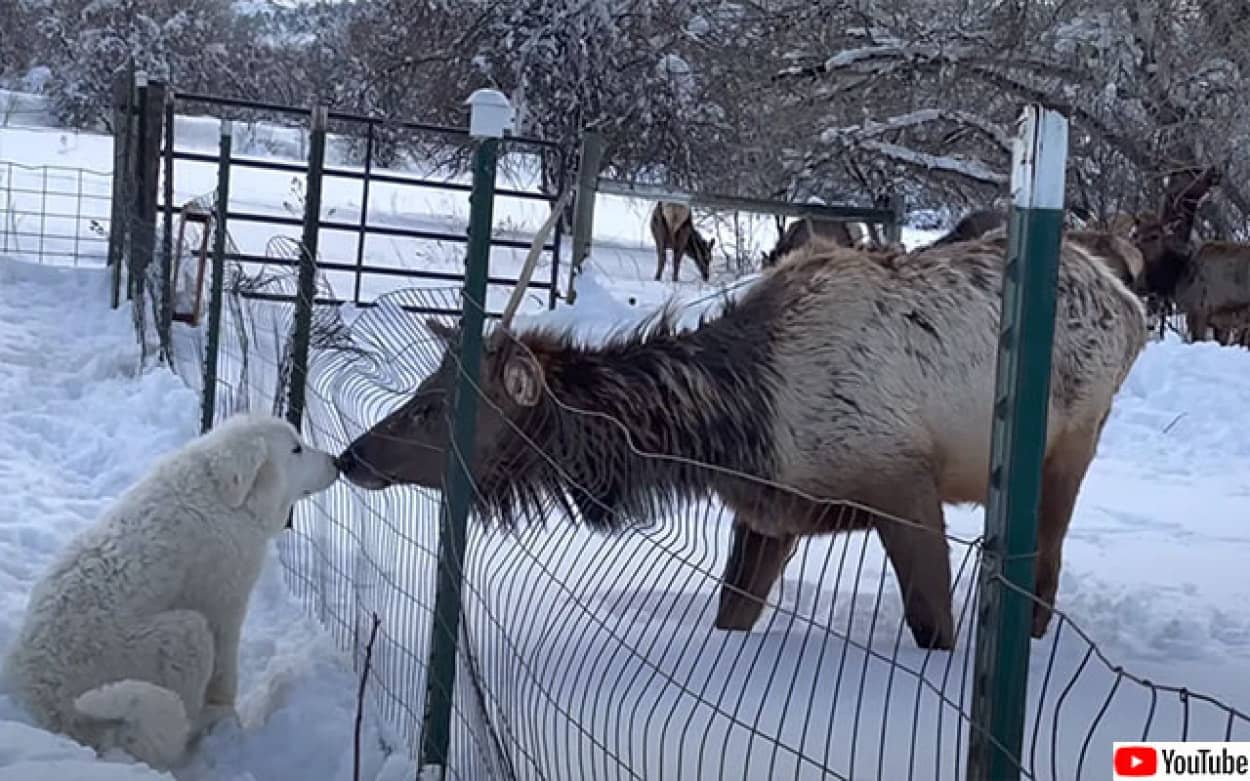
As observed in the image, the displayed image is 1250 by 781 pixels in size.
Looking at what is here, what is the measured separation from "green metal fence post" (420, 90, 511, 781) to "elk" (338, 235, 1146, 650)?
1.05 m

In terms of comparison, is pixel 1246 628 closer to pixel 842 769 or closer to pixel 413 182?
pixel 842 769

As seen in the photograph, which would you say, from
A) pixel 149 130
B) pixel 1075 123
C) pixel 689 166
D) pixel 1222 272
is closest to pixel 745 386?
pixel 1075 123

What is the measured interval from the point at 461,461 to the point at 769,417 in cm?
166

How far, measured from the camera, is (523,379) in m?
5.14

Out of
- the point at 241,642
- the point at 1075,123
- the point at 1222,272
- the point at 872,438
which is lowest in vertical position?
the point at 241,642

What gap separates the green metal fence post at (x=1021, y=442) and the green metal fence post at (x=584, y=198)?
11098 millimetres

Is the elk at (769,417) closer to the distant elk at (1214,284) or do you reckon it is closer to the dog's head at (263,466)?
the dog's head at (263,466)

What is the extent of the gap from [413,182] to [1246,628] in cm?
919

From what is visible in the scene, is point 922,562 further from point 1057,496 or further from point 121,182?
point 121,182

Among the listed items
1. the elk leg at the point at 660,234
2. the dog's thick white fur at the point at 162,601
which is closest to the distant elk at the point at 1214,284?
the elk leg at the point at 660,234

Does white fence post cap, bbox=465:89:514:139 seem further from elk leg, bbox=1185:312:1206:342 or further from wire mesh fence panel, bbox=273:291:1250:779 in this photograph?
elk leg, bbox=1185:312:1206:342

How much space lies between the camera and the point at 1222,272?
1543 cm

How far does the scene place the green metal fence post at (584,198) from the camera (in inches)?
535

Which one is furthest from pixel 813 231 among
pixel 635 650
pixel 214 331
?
pixel 635 650
